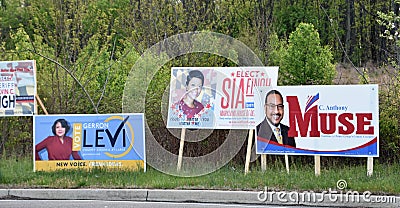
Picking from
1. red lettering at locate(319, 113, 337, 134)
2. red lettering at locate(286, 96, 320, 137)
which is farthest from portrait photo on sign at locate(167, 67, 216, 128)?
red lettering at locate(319, 113, 337, 134)

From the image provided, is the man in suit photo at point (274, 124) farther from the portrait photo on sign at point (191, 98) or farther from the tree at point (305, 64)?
the tree at point (305, 64)

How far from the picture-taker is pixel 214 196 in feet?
30.2

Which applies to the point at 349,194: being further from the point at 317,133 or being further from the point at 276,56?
the point at 276,56

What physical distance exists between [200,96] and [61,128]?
9.13ft

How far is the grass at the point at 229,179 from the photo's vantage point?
31.0 ft

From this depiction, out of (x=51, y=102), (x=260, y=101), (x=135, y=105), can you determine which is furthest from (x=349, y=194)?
(x=51, y=102)

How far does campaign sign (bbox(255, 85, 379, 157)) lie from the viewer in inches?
405

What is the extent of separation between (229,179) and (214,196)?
109cm

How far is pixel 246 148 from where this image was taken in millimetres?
12266

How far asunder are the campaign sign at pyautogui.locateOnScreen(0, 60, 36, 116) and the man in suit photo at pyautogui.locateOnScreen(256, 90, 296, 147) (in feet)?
15.7

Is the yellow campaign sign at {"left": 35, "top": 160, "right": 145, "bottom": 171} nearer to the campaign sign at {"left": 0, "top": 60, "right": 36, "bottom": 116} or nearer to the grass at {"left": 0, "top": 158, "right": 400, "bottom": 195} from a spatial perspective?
the grass at {"left": 0, "top": 158, "right": 400, "bottom": 195}

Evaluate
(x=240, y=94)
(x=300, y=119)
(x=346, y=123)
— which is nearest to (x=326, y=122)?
(x=346, y=123)

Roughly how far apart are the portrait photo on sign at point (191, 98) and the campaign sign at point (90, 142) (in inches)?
34.3

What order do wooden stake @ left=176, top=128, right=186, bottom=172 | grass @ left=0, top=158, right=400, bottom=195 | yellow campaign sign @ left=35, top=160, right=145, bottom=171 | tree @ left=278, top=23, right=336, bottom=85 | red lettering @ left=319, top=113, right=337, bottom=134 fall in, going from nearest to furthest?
grass @ left=0, top=158, right=400, bottom=195, red lettering @ left=319, top=113, right=337, bottom=134, yellow campaign sign @ left=35, top=160, right=145, bottom=171, wooden stake @ left=176, top=128, right=186, bottom=172, tree @ left=278, top=23, right=336, bottom=85
